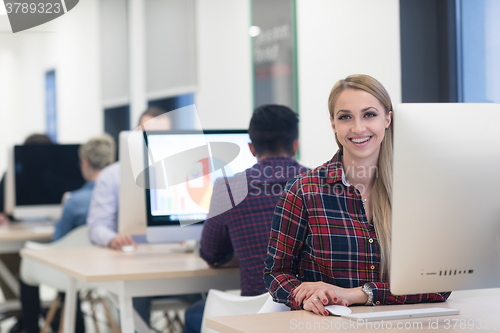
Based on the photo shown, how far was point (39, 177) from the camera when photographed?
4.30 m

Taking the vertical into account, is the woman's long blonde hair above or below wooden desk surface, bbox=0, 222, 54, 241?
above

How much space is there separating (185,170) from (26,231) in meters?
2.12

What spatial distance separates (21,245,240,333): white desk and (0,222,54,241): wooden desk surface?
1.29 meters

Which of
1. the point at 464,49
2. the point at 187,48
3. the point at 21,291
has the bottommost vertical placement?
the point at 21,291

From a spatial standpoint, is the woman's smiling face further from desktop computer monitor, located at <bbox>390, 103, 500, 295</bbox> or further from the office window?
the office window

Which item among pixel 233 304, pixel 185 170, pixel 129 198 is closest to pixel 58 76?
pixel 129 198

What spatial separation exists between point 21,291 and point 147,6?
326 cm

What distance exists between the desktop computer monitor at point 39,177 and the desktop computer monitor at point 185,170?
1910mm

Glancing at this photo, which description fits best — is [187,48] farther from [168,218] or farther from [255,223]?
[255,223]

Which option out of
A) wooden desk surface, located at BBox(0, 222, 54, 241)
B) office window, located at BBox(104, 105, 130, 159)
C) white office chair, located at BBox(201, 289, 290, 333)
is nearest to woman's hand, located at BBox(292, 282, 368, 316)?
white office chair, located at BBox(201, 289, 290, 333)

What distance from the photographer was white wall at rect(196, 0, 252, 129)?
4504mm

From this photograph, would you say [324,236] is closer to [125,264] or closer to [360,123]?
[360,123]

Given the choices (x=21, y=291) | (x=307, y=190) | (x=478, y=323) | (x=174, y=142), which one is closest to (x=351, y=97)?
(x=307, y=190)

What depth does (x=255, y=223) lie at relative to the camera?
7.25ft
